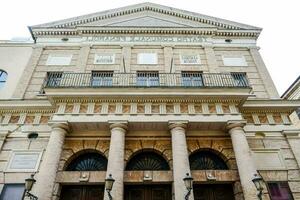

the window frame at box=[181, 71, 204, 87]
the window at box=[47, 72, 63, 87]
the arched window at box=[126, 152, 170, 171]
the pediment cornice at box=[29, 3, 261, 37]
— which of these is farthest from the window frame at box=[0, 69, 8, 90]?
the window frame at box=[181, 71, 204, 87]

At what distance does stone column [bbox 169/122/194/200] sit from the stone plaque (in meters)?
6.48

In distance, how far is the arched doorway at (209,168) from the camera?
418 inches

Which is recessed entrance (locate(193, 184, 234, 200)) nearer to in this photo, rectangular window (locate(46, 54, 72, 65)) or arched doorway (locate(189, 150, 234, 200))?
arched doorway (locate(189, 150, 234, 200))

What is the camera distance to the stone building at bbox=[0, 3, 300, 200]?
10359mm

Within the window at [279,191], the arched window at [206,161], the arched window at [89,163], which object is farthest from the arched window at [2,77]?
the window at [279,191]

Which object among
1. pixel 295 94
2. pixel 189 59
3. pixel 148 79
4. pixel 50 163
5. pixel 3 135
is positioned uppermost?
pixel 189 59

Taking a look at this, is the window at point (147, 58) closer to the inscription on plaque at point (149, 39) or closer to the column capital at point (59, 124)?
the inscription on plaque at point (149, 39)

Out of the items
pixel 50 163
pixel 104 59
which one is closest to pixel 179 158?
pixel 50 163

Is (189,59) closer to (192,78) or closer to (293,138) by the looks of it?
(192,78)

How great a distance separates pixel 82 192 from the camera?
1062 centimetres

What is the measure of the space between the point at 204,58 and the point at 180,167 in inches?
336

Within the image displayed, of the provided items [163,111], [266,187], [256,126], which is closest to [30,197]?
[163,111]

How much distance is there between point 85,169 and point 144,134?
329cm

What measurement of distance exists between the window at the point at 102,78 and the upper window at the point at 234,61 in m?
7.56
